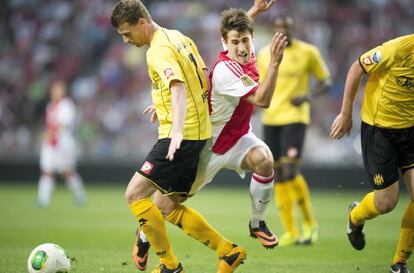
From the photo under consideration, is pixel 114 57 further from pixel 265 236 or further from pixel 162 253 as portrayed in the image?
pixel 162 253

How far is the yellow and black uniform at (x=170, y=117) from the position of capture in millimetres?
6086

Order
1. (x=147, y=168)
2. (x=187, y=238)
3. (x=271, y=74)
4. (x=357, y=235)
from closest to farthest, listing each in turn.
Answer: (x=271, y=74), (x=147, y=168), (x=357, y=235), (x=187, y=238)

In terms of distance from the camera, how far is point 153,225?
618 cm

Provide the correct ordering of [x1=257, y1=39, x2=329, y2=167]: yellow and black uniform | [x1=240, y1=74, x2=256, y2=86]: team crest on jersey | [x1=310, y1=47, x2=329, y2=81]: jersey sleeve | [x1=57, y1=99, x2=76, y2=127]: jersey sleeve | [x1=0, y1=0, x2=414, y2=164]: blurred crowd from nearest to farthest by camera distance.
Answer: [x1=240, y1=74, x2=256, y2=86]: team crest on jersey < [x1=257, y1=39, x2=329, y2=167]: yellow and black uniform < [x1=310, y1=47, x2=329, y2=81]: jersey sleeve < [x1=57, y1=99, x2=76, y2=127]: jersey sleeve < [x1=0, y1=0, x2=414, y2=164]: blurred crowd

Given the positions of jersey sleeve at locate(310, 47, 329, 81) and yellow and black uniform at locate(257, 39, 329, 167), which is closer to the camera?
yellow and black uniform at locate(257, 39, 329, 167)

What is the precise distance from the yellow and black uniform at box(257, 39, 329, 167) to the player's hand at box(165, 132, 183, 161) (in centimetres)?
437

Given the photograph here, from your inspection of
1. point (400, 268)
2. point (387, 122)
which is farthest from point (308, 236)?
point (387, 122)

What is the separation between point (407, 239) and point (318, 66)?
3.95 metres

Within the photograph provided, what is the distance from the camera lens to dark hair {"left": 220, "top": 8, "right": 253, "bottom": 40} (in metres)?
6.45

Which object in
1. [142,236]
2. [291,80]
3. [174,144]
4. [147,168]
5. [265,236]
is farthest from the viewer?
[291,80]

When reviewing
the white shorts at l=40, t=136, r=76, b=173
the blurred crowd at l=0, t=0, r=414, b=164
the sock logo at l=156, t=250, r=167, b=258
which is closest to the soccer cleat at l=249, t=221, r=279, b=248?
the sock logo at l=156, t=250, r=167, b=258

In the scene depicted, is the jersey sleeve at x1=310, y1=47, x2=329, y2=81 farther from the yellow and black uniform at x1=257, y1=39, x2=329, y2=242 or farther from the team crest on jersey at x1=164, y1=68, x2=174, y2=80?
the team crest on jersey at x1=164, y1=68, x2=174, y2=80

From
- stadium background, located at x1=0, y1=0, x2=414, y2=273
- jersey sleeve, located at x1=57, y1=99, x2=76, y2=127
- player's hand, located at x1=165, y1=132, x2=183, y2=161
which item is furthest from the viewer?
stadium background, located at x1=0, y1=0, x2=414, y2=273

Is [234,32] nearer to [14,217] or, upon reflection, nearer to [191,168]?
[191,168]
